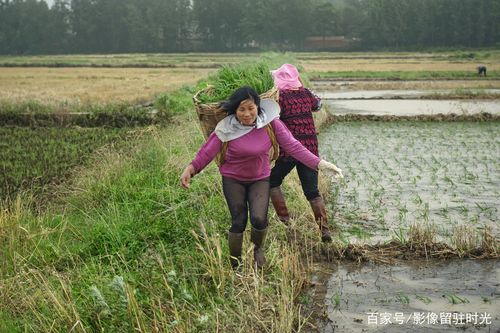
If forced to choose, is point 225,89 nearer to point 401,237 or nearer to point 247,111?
point 247,111

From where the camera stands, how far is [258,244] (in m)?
3.86

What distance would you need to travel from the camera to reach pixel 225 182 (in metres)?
3.81

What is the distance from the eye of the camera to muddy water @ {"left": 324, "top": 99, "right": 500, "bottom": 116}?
50.7ft

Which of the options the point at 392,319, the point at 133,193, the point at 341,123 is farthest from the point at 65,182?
the point at 341,123

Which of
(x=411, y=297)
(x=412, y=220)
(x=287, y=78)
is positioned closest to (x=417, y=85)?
(x=412, y=220)

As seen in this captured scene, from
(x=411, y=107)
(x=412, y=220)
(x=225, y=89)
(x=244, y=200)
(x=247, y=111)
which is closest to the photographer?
(x=247, y=111)

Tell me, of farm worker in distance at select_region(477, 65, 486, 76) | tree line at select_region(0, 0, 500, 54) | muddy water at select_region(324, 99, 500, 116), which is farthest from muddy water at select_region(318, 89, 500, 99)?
tree line at select_region(0, 0, 500, 54)

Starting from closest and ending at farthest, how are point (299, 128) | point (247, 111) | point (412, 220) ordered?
1. point (247, 111)
2. point (299, 128)
3. point (412, 220)

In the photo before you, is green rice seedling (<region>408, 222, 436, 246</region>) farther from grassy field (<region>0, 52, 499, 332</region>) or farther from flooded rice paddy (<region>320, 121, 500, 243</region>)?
flooded rice paddy (<region>320, 121, 500, 243</region>)

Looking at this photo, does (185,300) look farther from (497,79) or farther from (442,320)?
(497,79)

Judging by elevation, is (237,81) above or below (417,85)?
above

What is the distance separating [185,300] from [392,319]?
132 centimetres

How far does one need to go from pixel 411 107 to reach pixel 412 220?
468 inches

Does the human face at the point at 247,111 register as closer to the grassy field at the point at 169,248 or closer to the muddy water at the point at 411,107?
the grassy field at the point at 169,248
